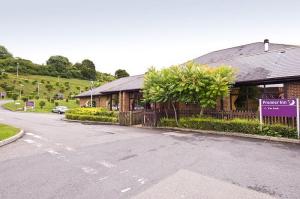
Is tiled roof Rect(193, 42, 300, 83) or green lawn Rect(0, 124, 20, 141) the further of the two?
tiled roof Rect(193, 42, 300, 83)

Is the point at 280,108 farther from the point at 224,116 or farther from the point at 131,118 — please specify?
the point at 131,118

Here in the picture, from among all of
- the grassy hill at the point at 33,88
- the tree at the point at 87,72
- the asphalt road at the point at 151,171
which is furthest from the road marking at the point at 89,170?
the tree at the point at 87,72

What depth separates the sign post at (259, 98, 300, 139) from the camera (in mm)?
12359

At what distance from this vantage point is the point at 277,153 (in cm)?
895

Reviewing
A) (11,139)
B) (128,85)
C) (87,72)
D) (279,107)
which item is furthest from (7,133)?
(87,72)

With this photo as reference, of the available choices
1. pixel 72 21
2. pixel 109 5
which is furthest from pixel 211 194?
pixel 72 21

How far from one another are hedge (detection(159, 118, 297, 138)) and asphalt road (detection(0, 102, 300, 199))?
200 centimetres

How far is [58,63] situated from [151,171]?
11743 cm

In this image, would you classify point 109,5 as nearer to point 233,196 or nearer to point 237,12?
point 237,12

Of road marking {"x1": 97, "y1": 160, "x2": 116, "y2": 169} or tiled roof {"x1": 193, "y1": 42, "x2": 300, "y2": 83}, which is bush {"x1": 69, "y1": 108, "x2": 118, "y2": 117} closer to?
tiled roof {"x1": 193, "y1": 42, "x2": 300, "y2": 83}

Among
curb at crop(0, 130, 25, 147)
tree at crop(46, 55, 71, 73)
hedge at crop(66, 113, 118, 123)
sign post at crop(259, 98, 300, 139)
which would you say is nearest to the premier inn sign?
sign post at crop(259, 98, 300, 139)

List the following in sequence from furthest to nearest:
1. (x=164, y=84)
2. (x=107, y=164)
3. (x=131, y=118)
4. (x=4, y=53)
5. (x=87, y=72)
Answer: (x=4, y=53)
(x=87, y=72)
(x=131, y=118)
(x=164, y=84)
(x=107, y=164)

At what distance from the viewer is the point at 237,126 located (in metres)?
14.1

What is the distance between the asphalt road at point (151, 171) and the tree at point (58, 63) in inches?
4253
